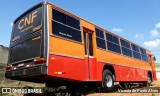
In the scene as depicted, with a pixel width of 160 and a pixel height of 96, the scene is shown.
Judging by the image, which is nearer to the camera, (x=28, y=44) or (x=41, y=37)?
(x=41, y=37)

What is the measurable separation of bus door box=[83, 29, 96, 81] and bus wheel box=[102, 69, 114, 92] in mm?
1079

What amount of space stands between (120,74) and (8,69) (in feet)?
21.2

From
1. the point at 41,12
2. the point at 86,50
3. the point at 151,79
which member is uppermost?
the point at 41,12

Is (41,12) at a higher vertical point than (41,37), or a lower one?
higher

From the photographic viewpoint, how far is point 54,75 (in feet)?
25.4

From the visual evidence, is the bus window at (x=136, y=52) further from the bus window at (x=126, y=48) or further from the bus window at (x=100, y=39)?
→ the bus window at (x=100, y=39)

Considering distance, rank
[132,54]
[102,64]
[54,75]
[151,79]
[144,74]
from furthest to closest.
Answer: [151,79] < [144,74] < [132,54] < [102,64] < [54,75]

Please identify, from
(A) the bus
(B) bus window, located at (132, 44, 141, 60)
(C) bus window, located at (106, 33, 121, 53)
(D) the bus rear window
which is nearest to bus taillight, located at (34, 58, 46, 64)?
(A) the bus

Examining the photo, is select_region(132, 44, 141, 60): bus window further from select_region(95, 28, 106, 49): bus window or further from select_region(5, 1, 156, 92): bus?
select_region(95, 28, 106, 49): bus window

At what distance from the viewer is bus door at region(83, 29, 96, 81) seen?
32.9 ft

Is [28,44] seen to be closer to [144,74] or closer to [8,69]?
[8,69]

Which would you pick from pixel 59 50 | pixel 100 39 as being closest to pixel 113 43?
pixel 100 39

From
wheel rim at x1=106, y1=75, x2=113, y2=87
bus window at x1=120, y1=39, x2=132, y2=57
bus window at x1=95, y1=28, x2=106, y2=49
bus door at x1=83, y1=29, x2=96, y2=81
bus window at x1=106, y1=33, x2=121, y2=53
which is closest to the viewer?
bus door at x1=83, y1=29, x2=96, y2=81

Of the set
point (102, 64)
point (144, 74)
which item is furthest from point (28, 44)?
point (144, 74)
